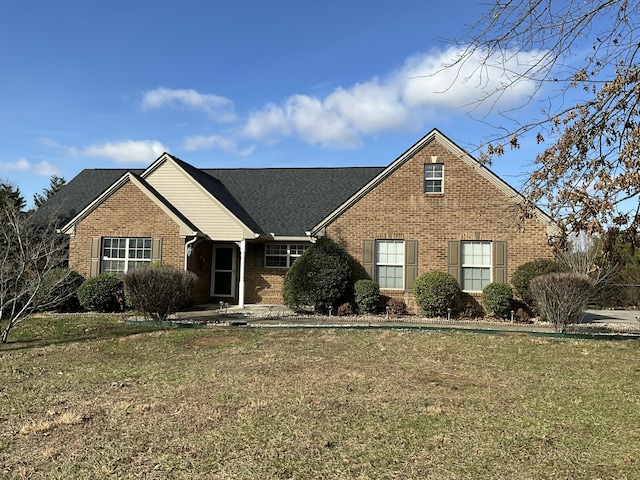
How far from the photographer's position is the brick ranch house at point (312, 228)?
16.7 meters

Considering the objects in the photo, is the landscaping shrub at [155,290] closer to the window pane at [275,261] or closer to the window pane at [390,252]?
the window pane at [275,261]

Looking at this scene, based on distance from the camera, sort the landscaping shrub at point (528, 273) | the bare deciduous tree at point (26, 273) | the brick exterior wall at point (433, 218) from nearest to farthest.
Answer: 1. the bare deciduous tree at point (26, 273)
2. the landscaping shrub at point (528, 273)
3. the brick exterior wall at point (433, 218)

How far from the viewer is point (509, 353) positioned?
9719mm

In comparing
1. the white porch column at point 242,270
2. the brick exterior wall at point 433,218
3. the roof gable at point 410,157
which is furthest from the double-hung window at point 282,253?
the brick exterior wall at point 433,218

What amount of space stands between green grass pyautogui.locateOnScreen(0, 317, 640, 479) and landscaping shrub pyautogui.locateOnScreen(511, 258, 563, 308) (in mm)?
4743

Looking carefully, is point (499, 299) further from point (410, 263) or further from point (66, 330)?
point (66, 330)

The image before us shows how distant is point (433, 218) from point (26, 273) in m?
12.8

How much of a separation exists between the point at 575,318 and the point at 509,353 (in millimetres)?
4251

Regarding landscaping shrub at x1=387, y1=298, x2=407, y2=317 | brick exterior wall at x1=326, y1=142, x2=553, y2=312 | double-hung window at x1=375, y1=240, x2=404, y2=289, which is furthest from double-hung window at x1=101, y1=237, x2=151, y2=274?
landscaping shrub at x1=387, y1=298, x2=407, y2=317

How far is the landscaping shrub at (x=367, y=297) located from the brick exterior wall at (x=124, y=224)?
20.5 feet

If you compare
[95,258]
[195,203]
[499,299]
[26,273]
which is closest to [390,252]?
[499,299]

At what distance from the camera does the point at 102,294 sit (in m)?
16.4

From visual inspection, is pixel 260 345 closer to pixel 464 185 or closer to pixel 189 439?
pixel 189 439

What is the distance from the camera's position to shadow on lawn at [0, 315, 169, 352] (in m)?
11.0
